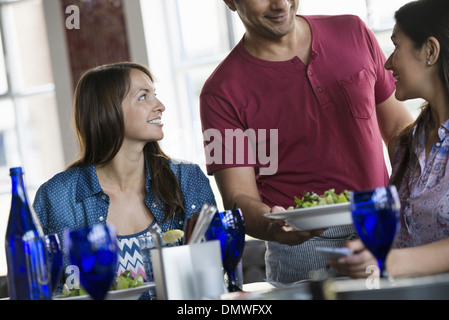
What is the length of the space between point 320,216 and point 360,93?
3.30 feet

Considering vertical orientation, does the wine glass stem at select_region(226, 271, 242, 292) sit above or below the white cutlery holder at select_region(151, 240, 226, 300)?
below

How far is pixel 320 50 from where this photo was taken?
2.31 meters

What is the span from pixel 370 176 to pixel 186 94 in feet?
10.4

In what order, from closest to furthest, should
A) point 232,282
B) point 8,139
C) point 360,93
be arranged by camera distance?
point 232,282
point 360,93
point 8,139

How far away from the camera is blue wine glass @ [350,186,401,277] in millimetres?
1069

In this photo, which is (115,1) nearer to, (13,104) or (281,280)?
(13,104)

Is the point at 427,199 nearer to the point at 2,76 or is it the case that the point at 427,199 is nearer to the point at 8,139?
the point at 8,139

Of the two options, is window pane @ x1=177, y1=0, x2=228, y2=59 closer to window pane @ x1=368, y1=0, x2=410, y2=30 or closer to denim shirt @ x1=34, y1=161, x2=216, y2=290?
window pane @ x1=368, y1=0, x2=410, y2=30

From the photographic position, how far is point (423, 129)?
1.88 meters

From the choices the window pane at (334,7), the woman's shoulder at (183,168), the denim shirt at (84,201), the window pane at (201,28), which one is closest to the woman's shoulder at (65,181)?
the denim shirt at (84,201)

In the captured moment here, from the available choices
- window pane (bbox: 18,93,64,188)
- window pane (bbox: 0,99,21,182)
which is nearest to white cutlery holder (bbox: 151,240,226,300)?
window pane (bbox: 18,93,64,188)

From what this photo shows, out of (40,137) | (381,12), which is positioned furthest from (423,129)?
(40,137)

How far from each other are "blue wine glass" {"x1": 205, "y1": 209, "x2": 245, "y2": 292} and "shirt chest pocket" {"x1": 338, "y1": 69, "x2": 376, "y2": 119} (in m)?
0.93
